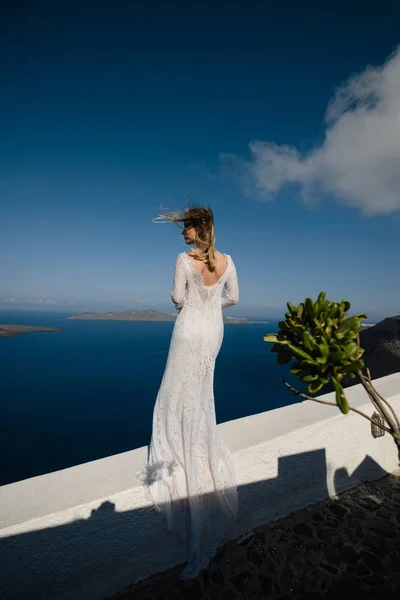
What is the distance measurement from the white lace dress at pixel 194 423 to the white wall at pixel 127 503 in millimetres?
142

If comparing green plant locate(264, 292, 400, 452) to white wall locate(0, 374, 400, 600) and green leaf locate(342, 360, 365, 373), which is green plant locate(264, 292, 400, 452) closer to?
green leaf locate(342, 360, 365, 373)

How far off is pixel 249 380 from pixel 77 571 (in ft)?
172

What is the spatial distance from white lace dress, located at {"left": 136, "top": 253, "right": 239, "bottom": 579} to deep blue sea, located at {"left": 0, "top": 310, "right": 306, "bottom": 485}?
3078cm

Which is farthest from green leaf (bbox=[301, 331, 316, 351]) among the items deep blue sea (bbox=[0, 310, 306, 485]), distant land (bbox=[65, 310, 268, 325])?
distant land (bbox=[65, 310, 268, 325])

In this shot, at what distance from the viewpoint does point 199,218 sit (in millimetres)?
2092

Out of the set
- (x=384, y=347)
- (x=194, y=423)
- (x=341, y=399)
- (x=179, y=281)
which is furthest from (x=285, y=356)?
(x=384, y=347)

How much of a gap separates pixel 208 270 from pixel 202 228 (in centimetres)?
31

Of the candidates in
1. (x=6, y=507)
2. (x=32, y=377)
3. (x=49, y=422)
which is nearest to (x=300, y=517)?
(x=6, y=507)

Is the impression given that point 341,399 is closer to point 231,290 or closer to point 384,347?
point 231,290

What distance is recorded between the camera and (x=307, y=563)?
1.96 meters

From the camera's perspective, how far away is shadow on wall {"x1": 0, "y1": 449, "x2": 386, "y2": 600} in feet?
Result: 4.71

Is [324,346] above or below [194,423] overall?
above

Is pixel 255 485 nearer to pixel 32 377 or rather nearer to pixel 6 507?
pixel 6 507

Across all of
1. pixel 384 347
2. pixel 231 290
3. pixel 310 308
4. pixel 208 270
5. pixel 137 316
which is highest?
pixel 208 270
